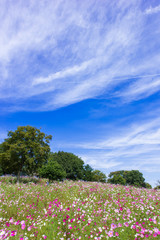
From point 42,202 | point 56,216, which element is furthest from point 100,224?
point 42,202

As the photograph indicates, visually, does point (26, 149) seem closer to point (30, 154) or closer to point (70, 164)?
point (30, 154)

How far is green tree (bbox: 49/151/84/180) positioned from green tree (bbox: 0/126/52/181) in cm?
1874

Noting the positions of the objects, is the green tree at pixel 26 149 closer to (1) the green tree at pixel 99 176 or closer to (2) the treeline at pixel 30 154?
(2) the treeline at pixel 30 154

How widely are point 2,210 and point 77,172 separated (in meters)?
40.4

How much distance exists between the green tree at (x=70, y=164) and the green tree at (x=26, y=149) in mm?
18739

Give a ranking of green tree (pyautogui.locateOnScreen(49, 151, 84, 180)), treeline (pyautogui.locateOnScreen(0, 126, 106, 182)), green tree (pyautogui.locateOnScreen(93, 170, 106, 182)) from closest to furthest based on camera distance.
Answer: treeline (pyautogui.locateOnScreen(0, 126, 106, 182)) < green tree (pyautogui.locateOnScreen(49, 151, 84, 180)) < green tree (pyautogui.locateOnScreen(93, 170, 106, 182))

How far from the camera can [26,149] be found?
24.5 m

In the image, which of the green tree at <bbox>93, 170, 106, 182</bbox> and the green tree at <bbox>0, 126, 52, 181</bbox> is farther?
the green tree at <bbox>93, 170, 106, 182</bbox>

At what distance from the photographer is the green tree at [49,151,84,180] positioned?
151 ft

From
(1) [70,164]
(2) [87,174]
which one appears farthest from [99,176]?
(1) [70,164]

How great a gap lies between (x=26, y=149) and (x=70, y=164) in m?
24.3

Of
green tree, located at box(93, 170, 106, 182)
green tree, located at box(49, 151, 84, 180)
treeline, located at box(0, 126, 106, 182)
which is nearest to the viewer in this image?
treeline, located at box(0, 126, 106, 182)

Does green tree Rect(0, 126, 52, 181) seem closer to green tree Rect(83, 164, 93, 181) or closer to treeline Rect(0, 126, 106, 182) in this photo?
treeline Rect(0, 126, 106, 182)

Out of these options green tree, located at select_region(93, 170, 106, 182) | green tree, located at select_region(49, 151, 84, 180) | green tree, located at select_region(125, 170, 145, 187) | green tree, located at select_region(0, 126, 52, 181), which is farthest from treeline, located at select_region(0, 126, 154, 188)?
green tree, located at select_region(125, 170, 145, 187)
